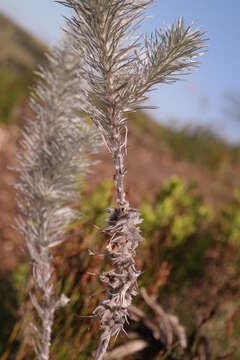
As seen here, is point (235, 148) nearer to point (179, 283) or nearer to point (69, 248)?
point (179, 283)

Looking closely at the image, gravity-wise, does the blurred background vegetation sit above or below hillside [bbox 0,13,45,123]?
below

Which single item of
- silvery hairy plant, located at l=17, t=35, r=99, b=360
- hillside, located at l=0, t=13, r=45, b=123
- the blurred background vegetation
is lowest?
the blurred background vegetation

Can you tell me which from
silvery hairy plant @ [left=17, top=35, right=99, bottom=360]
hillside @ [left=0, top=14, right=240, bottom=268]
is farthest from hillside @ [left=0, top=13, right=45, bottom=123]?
silvery hairy plant @ [left=17, top=35, right=99, bottom=360]

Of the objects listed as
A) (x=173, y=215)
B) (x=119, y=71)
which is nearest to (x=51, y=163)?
(x=119, y=71)

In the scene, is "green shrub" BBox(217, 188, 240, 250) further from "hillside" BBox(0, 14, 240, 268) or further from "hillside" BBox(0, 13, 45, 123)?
"hillside" BBox(0, 13, 45, 123)

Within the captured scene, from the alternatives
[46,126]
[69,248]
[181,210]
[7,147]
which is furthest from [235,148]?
[46,126]
